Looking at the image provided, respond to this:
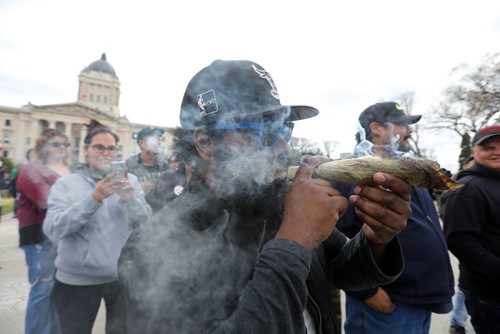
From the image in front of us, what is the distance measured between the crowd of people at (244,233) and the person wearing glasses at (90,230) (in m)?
0.01

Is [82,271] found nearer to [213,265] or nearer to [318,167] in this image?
[213,265]

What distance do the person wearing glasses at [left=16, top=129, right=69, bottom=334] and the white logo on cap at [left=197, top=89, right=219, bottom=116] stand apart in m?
0.84

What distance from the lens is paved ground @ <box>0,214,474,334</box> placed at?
3.44 m

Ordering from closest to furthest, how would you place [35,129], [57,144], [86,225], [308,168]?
[308,168] < [35,129] < [57,144] < [86,225]

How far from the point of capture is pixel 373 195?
103 cm

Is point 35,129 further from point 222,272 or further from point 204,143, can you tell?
point 222,272

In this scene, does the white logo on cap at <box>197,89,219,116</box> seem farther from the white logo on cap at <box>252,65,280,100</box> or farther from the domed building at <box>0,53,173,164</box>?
the domed building at <box>0,53,173,164</box>

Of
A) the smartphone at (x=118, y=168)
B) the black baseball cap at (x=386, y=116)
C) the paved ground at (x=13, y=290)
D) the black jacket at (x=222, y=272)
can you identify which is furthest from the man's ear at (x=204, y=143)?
the paved ground at (x=13, y=290)

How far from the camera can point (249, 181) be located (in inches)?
48.9

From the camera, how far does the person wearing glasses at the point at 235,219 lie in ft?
3.48

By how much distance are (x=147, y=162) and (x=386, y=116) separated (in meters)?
2.30

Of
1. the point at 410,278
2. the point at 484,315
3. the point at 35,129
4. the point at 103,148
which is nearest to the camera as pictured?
the point at 35,129

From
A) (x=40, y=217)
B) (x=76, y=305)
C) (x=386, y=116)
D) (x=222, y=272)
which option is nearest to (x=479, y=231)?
(x=386, y=116)

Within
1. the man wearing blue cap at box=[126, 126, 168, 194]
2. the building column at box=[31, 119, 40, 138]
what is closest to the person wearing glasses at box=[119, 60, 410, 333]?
the building column at box=[31, 119, 40, 138]
